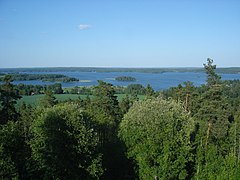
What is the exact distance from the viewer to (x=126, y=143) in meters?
21.6

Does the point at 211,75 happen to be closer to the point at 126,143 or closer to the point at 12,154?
the point at 126,143

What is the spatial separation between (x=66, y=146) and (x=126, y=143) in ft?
19.6

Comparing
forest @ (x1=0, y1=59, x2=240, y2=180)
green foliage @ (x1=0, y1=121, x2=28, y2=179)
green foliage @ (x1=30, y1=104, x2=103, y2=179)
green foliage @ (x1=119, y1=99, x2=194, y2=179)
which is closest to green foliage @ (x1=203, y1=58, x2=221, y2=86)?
forest @ (x1=0, y1=59, x2=240, y2=180)

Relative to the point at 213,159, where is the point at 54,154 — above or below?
above

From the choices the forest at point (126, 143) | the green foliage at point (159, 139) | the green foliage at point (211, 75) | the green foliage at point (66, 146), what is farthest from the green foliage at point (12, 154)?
the green foliage at point (211, 75)

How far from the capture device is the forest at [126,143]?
1639cm

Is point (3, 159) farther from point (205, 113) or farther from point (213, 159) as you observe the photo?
point (205, 113)

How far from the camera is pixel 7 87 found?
2403 cm

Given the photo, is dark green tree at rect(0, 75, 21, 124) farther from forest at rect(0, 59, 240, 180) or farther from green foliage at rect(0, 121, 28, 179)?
green foliage at rect(0, 121, 28, 179)

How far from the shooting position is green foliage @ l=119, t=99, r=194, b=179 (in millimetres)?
19250

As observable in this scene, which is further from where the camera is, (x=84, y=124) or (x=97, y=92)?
(x=97, y=92)

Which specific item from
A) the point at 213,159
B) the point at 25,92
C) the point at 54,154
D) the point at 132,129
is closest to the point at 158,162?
the point at 132,129

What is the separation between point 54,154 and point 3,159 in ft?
13.0

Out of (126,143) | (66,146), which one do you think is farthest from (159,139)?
(66,146)
